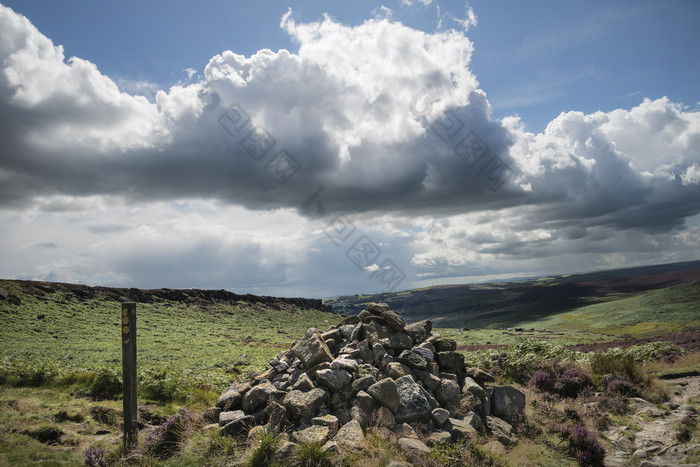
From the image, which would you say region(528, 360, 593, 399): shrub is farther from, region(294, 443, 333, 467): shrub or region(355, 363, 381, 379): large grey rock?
region(294, 443, 333, 467): shrub

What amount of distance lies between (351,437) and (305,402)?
2192 millimetres

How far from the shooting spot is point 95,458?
10.7 metres

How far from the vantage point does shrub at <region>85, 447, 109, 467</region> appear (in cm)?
1046

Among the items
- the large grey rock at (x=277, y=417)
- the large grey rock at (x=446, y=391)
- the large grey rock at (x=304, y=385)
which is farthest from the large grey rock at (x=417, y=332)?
the large grey rock at (x=277, y=417)

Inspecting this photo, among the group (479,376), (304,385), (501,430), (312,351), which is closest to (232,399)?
(304,385)

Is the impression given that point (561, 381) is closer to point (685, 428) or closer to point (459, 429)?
point (685, 428)

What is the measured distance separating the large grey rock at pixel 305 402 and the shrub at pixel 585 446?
8.47 m

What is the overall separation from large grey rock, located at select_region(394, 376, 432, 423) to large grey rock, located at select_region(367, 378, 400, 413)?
0.70 ft

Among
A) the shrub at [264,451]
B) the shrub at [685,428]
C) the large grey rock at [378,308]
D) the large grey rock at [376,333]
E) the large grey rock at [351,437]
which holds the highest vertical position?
the large grey rock at [378,308]

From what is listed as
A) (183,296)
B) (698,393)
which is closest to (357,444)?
(698,393)

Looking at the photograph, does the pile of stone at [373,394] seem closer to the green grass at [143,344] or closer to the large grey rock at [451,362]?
the large grey rock at [451,362]

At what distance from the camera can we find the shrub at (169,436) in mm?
11734

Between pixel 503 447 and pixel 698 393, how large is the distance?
12.0m

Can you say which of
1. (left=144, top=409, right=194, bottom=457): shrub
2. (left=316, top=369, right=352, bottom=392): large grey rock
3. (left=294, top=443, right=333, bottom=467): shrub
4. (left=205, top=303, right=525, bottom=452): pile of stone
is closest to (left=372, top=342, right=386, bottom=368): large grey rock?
(left=205, top=303, right=525, bottom=452): pile of stone
